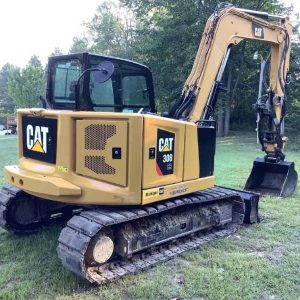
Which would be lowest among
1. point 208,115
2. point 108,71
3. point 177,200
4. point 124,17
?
point 177,200

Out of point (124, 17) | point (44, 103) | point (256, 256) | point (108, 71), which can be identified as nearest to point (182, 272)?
point (256, 256)

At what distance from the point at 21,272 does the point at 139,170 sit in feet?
5.43

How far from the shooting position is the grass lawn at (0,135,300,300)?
Answer: 3854 millimetres

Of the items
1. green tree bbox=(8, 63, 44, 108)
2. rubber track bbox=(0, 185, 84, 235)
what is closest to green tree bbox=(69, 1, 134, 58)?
green tree bbox=(8, 63, 44, 108)

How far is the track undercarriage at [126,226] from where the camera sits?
4.03 meters

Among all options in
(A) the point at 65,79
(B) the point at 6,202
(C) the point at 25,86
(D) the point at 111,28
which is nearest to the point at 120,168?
(A) the point at 65,79

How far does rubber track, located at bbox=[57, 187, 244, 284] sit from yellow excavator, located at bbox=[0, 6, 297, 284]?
0.04 feet

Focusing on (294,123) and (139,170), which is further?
(294,123)

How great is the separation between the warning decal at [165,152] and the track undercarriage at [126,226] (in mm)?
407

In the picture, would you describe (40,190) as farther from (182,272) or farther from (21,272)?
(182,272)

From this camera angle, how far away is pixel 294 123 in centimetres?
2012

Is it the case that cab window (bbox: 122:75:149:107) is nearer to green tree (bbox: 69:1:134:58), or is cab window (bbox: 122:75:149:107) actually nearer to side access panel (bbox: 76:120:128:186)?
side access panel (bbox: 76:120:128:186)

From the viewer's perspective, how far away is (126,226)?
4.44 metres

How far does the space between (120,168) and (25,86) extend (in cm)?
3395
